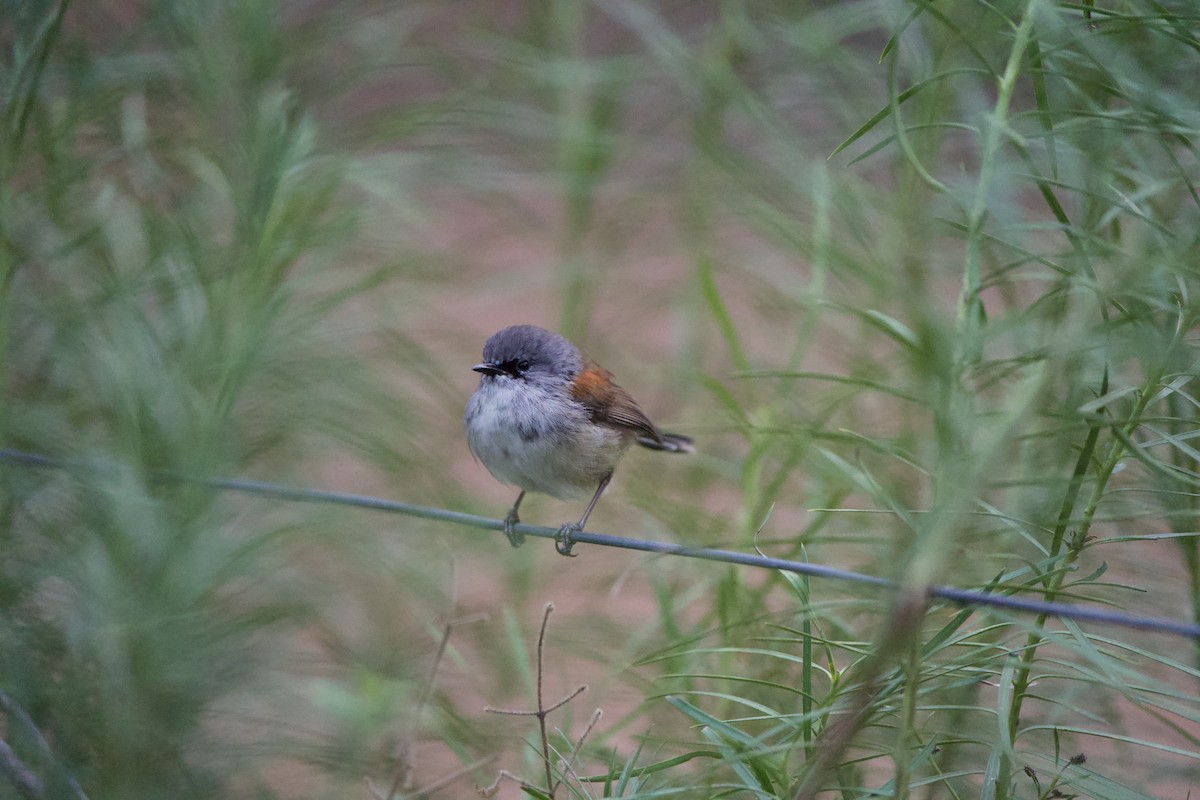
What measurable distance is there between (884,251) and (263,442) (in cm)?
143

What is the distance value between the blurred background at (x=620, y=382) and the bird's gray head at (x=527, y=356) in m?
0.25

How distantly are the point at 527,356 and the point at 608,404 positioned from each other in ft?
0.81

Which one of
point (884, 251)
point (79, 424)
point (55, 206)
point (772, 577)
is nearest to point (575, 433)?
point (772, 577)

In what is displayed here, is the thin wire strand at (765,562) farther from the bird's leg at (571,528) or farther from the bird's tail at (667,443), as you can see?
the bird's tail at (667,443)

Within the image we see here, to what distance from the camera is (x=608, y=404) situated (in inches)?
100

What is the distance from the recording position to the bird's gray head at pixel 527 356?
8.12 feet

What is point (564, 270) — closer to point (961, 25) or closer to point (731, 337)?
point (731, 337)

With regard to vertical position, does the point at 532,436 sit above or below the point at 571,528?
above

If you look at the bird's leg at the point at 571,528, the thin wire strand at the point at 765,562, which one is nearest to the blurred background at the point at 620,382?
the thin wire strand at the point at 765,562

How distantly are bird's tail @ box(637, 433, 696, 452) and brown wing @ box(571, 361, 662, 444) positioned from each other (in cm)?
2

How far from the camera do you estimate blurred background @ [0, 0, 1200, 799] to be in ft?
3.83

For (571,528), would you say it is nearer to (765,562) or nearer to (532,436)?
(532,436)

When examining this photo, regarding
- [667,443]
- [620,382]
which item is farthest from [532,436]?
[620,382]

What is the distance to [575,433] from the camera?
2.44 m
